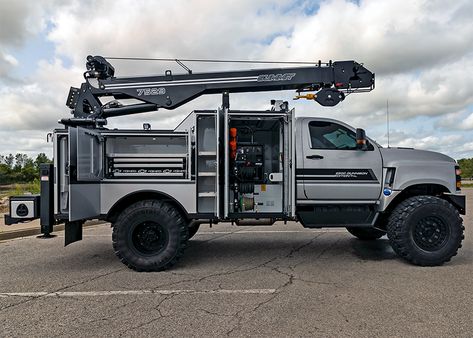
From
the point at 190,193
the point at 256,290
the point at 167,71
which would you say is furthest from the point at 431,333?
the point at 167,71

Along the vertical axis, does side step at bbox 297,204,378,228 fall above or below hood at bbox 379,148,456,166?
below

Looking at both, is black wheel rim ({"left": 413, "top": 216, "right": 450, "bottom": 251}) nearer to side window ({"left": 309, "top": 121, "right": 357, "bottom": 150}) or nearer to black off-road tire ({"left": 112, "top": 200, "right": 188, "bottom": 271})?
side window ({"left": 309, "top": 121, "right": 357, "bottom": 150})

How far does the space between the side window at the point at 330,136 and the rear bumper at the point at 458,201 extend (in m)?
1.87

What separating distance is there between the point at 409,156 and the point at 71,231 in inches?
228

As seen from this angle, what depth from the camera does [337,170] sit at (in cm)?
636

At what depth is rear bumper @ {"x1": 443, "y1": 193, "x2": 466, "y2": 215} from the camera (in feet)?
21.0

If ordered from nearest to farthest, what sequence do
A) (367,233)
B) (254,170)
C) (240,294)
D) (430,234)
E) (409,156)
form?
(240,294) < (430,234) < (254,170) < (409,156) < (367,233)

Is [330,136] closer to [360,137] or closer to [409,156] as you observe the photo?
[360,137]

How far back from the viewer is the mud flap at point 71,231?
5.90 m

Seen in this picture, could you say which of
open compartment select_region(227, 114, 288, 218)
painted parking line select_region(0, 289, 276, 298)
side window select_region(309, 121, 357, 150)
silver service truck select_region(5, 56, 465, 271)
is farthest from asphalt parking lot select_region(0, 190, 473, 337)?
side window select_region(309, 121, 357, 150)

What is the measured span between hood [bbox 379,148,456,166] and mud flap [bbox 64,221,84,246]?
5.27 metres

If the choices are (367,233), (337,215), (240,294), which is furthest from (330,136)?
(240,294)

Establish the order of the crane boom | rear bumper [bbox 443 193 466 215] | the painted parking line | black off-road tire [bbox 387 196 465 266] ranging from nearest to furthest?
1. the painted parking line
2. black off-road tire [bbox 387 196 465 266]
3. rear bumper [bbox 443 193 466 215]
4. the crane boom

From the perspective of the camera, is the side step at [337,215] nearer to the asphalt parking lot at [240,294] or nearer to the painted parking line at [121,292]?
the asphalt parking lot at [240,294]
